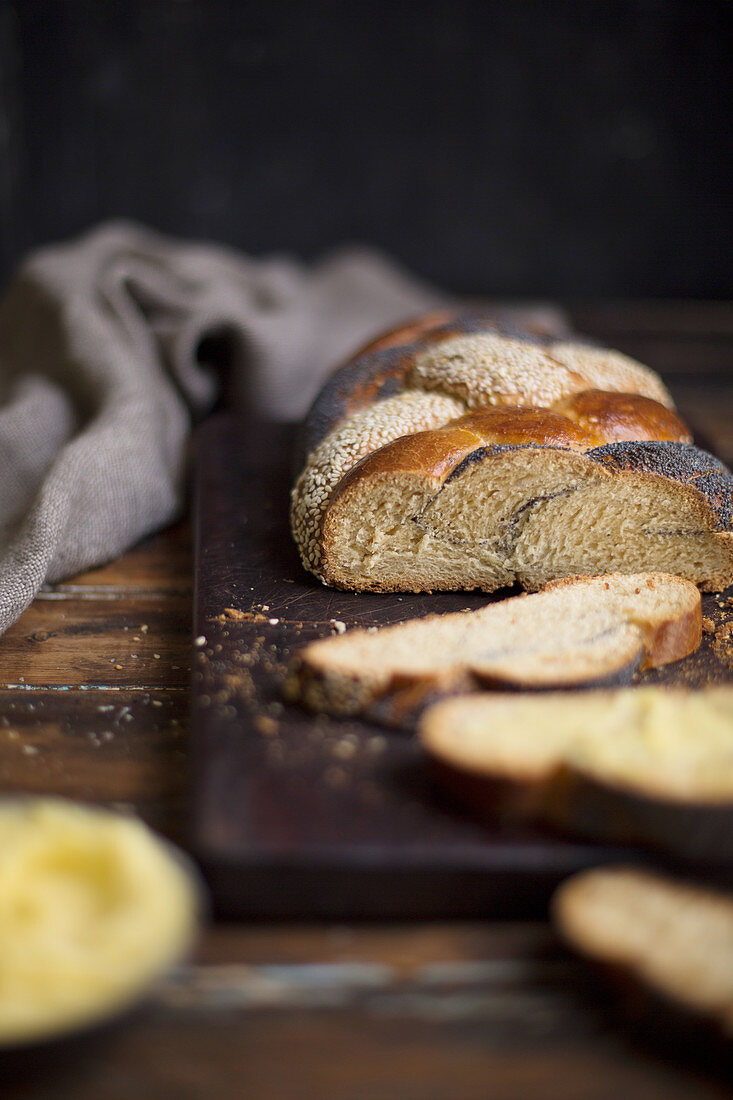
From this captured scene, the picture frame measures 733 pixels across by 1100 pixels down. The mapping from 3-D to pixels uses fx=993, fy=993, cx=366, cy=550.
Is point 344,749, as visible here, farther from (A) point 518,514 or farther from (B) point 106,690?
(A) point 518,514

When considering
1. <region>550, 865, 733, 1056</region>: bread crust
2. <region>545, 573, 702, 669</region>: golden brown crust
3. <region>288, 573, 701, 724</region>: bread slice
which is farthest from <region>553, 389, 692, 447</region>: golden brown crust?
<region>550, 865, 733, 1056</region>: bread crust

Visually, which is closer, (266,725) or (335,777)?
(335,777)

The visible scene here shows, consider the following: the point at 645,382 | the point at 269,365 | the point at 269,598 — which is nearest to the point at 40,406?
the point at 269,365

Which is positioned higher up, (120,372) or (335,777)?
(120,372)

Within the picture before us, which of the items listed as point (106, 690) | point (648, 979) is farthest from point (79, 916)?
point (106, 690)

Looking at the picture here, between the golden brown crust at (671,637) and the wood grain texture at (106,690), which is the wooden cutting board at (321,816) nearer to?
the golden brown crust at (671,637)

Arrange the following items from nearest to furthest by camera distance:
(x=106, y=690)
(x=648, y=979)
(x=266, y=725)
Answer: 1. (x=648, y=979)
2. (x=266, y=725)
3. (x=106, y=690)

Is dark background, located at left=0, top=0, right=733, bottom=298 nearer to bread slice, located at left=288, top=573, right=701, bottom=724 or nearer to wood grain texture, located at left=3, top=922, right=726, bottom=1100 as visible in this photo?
bread slice, located at left=288, top=573, right=701, bottom=724
